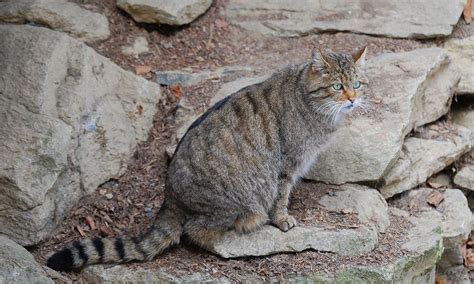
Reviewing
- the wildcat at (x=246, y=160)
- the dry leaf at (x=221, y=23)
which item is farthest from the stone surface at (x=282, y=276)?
the dry leaf at (x=221, y=23)

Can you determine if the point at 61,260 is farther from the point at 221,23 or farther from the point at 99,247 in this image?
the point at 221,23

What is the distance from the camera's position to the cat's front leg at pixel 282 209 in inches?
231

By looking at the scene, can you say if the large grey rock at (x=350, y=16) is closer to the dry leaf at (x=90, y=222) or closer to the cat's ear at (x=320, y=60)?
the cat's ear at (x=320, y=60)

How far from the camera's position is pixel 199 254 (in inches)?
232

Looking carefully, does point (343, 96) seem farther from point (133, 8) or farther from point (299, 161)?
point (133, 8)

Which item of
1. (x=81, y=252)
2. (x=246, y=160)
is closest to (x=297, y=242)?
(x=246, y=160)

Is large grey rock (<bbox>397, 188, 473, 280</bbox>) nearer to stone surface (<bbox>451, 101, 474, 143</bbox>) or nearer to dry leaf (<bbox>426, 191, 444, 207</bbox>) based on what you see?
dry leaf (<bbox>426, 191, 444, 207</bbox>)

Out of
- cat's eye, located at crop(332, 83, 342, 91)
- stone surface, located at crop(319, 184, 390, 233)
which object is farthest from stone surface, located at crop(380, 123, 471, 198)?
cat's eye, located at crop(332, 83, 342, 91)

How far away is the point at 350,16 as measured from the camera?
827 cm

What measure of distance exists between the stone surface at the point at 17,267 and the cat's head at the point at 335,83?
243 centimetres

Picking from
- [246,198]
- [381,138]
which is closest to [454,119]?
[381,138]

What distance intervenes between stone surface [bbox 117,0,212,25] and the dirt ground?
109 mm

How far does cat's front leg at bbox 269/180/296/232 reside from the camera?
19.3 feet

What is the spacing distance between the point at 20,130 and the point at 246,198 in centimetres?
192
